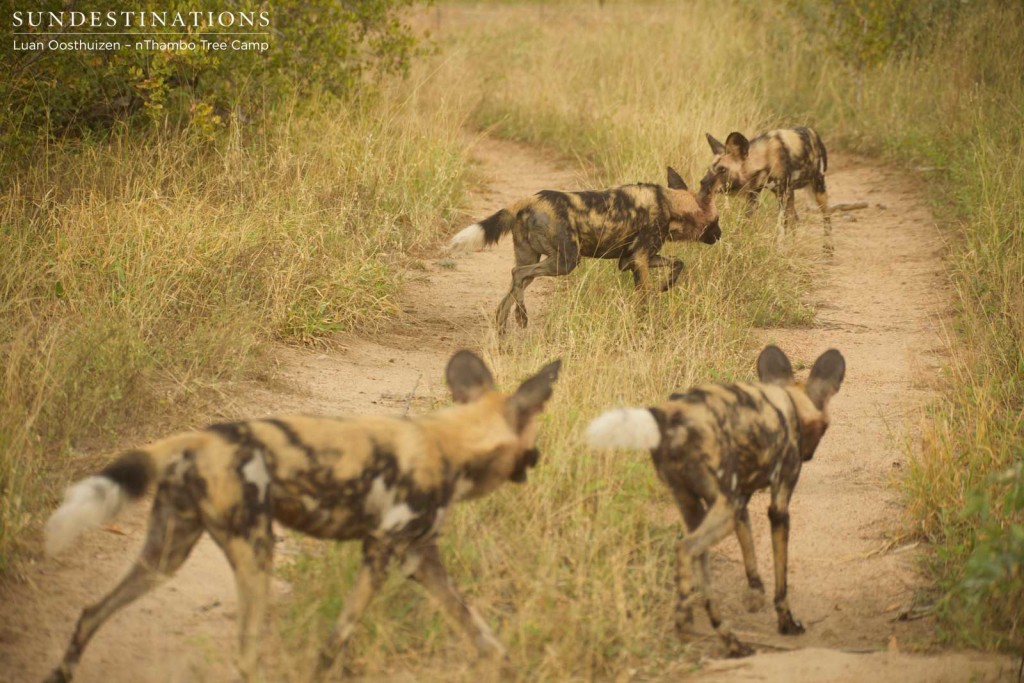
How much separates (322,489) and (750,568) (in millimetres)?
1356

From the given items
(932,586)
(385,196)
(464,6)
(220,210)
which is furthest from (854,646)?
(464,6)

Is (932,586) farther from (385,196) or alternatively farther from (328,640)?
(385,196)

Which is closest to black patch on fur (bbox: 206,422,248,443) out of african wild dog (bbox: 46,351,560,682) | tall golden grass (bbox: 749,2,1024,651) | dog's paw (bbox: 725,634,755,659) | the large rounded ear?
african wild dog (bbox: 46,351,560,682)

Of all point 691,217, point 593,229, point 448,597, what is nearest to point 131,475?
point 448,597

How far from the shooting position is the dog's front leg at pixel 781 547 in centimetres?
323

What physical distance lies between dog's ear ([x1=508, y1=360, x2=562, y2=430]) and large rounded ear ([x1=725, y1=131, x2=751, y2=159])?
3.74 meters

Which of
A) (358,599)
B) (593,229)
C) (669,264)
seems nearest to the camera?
(358,599)

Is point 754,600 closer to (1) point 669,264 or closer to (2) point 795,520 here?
(2) point 795,520

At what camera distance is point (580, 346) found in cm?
452

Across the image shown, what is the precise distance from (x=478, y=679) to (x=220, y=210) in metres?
3.16

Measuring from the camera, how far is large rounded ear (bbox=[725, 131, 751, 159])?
625 cm

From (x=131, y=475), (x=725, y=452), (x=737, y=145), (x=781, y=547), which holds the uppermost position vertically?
(x=737, y=145)

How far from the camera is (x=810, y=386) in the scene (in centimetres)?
339

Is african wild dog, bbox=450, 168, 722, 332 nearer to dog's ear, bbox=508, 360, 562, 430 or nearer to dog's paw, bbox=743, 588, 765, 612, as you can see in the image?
dog's paw, bbox=743, 588, 765, 612
